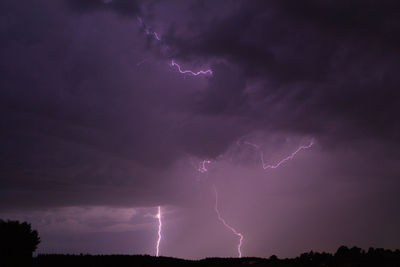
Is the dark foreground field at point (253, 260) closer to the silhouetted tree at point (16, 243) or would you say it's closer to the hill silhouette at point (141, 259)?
the hill silhouette at point (141, 259)

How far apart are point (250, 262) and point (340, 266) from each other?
5.70 metres

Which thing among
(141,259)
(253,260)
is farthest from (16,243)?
(253,260)

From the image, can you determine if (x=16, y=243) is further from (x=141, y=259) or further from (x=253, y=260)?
(x=253, y=260)

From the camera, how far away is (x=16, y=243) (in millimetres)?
22500

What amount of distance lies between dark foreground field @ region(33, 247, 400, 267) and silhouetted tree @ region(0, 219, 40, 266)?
1.52m

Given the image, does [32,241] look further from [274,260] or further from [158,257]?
[274,260]

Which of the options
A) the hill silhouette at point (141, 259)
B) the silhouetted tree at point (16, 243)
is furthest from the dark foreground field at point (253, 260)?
the silhouetted tree at point (16, 243)

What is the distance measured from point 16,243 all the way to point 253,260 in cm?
1433

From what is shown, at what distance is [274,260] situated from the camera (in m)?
24.7

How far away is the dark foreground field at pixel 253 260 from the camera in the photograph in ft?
69.6

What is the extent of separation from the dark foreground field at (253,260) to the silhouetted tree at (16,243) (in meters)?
1.52

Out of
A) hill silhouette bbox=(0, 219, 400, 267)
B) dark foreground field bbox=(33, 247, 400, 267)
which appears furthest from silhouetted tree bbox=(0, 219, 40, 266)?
dark foreground field bbox=(33, 247, 400, 267)

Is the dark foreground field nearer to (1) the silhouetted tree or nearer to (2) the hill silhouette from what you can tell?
(2) the hill silhouette

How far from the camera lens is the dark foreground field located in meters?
21.2
